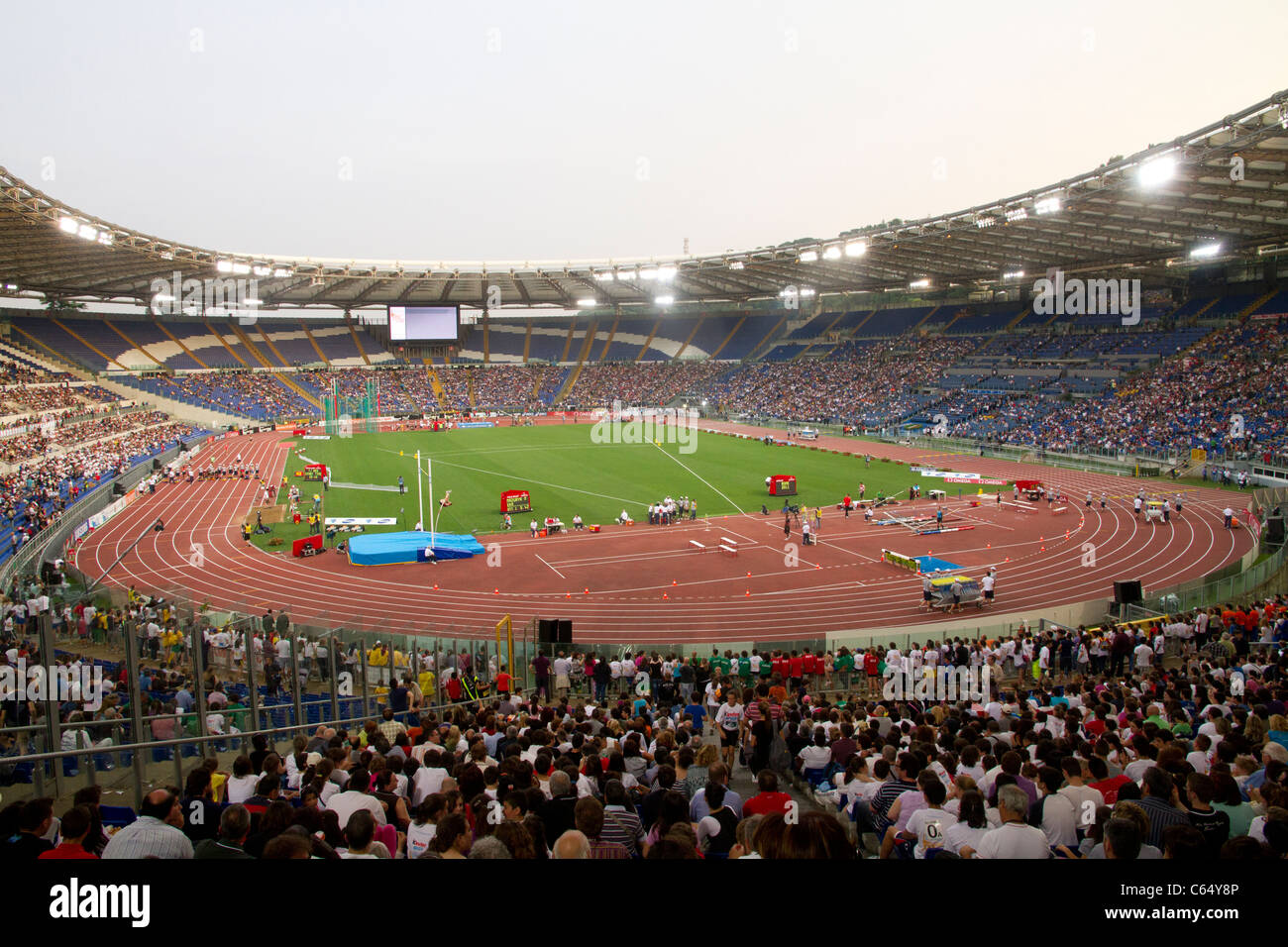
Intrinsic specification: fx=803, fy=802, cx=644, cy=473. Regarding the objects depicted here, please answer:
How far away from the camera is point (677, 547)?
107 feet

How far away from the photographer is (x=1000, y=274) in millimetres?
69875

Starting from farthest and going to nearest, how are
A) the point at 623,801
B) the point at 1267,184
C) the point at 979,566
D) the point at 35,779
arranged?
the point at 1267,184 → the point at 979,566 → the point at 35,779 → the point at 623,801

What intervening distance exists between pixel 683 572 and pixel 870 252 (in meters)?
44.0

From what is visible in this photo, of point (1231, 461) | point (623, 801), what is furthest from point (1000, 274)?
point (623, 801)

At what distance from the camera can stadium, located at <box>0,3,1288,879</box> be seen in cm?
642

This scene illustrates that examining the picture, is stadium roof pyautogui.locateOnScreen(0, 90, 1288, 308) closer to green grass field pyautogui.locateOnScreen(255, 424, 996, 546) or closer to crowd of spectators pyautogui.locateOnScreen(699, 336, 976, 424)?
crowd of spectators pyautogui.locateOnScreen(699, 336, 976, 424)

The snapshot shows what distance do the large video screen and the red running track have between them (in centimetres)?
5920

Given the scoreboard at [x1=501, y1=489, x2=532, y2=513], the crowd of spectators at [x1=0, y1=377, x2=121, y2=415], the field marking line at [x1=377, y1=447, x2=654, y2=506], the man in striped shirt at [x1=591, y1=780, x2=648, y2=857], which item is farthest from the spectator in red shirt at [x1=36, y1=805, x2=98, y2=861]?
the crowd of spectators at [x1=0, y1=377, x2=121, y2=415]

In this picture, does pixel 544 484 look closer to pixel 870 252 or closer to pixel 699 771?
pixel 870 252

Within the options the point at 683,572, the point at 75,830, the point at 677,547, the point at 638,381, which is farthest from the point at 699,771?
the point at 638,381

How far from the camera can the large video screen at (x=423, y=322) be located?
95.2 metres
